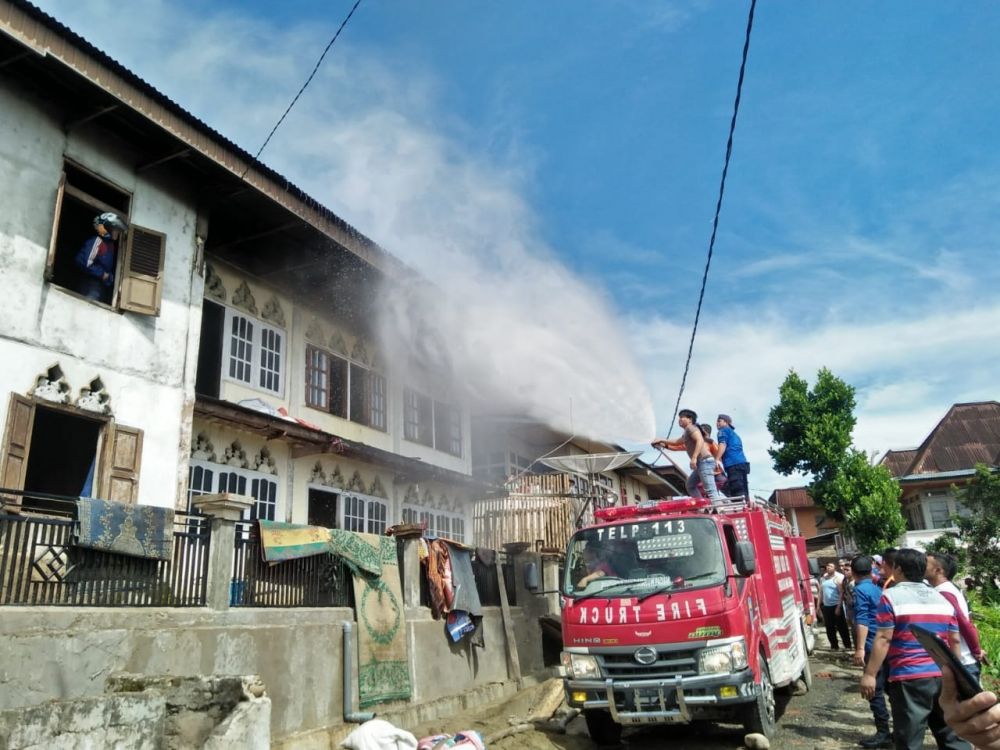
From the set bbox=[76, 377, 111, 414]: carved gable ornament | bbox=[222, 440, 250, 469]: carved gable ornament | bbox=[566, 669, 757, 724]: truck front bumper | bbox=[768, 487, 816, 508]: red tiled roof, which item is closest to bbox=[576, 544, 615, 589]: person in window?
bbox=[566, 669, 757, 724]: truck front bumper

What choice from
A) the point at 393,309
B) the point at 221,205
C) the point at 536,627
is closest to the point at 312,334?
the point at 393,309

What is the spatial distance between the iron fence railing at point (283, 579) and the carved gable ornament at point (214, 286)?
5.69 metres

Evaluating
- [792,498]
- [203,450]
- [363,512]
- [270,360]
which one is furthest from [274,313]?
[792,498]

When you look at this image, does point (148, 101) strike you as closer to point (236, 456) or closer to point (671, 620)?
point (236, 456)

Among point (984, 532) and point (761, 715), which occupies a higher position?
point (984, 532)

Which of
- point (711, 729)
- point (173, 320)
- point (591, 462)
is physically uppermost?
point (173, 320)

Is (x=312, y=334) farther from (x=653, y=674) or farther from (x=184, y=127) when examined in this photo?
(x=653, y=674)

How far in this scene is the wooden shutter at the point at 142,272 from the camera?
1052cm

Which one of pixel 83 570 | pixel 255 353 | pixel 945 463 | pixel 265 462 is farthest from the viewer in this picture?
pixel 945 463

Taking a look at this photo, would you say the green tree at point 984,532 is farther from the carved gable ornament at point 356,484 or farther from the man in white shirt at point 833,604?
the carved gable ornament at point 356,484

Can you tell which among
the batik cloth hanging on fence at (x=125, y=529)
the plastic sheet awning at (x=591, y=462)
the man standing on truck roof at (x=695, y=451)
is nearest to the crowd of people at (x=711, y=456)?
the man standing on truck roof at (x=695, y=451)

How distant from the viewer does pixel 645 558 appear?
8.52 meters

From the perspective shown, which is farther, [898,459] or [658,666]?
[898,459]

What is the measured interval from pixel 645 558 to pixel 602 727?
1.99 metres
